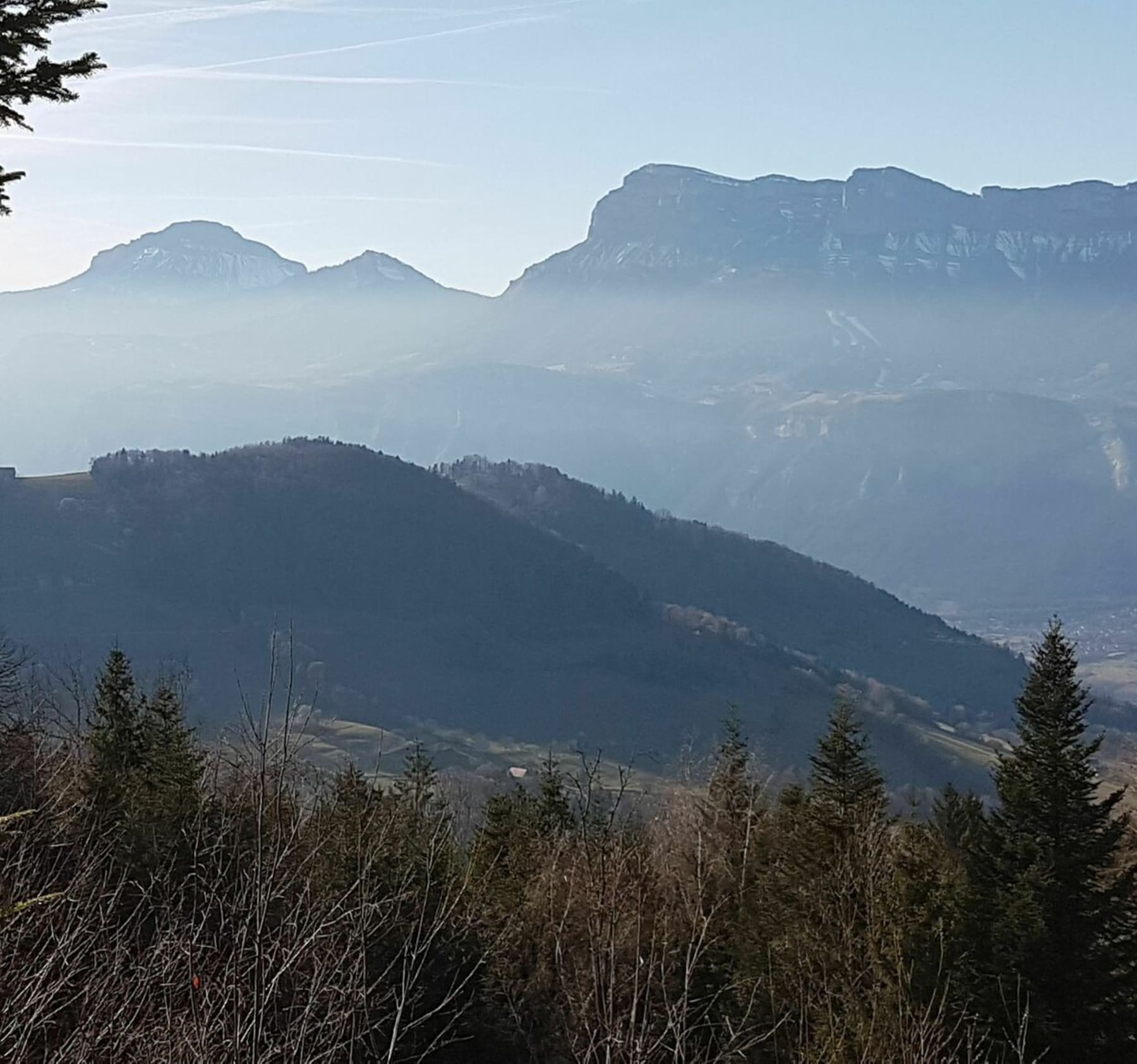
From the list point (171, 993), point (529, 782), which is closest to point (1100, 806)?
point (171, 993)

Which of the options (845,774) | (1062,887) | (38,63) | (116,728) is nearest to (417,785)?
Answer: (116,728)

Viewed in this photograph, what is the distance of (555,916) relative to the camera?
19.5 meters

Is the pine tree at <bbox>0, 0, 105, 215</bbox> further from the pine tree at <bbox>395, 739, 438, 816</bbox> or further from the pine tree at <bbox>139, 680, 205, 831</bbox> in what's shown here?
the pine tree at <bbox>395, 739, 438, 816</bbox>

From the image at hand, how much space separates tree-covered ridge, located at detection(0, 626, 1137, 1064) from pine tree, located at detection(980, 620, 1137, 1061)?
1.1 inches

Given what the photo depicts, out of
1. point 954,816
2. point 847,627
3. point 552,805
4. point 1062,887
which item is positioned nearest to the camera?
point 1062,887

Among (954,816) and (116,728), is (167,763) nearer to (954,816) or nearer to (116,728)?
(116,728)

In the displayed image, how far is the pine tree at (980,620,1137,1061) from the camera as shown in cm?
1307

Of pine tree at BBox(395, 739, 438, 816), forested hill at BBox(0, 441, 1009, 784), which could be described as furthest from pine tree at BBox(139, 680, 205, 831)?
forested hill at BBox(0, 441, 1009, 784)

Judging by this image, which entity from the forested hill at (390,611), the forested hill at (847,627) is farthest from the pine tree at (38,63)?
the forested hill at (847,627)

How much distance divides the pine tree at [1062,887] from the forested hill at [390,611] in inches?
4209

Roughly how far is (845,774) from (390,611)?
15588 centimetres

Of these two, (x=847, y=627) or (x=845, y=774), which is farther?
(x=847, y=627)

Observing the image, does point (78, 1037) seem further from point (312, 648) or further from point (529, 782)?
point (312, 648)

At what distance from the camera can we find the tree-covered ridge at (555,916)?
736 cm
